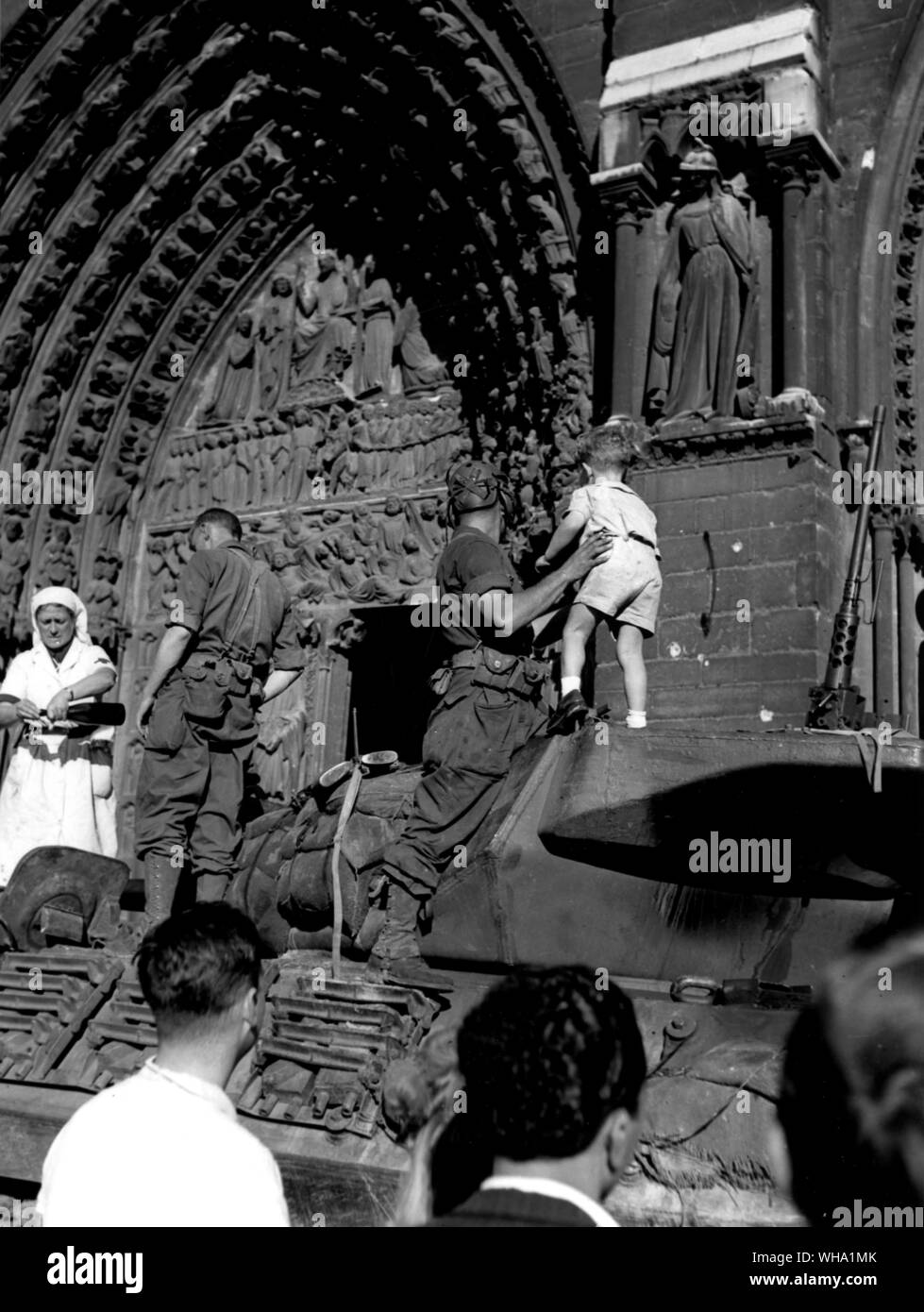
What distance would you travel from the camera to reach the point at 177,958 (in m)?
2.72

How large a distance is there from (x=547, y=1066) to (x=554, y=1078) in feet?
0.06

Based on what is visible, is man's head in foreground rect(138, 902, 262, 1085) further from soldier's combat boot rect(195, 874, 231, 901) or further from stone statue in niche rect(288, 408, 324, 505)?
stone statue in niche rect(288, 408, 324, 505)

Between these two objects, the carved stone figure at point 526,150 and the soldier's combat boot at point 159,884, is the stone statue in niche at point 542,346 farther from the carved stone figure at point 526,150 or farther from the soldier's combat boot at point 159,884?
the soldier's combat boot at point 159,884

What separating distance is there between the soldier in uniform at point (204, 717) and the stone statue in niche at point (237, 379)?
24.7 ft

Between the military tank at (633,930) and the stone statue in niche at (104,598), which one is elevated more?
the stone statue in niche at (104,598)

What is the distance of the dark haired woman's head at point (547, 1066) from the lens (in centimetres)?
197

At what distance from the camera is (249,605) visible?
660cm

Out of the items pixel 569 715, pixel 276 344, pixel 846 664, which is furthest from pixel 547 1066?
pixel 276 344

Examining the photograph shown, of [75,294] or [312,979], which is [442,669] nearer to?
[312,979]

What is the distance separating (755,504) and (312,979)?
4893mm

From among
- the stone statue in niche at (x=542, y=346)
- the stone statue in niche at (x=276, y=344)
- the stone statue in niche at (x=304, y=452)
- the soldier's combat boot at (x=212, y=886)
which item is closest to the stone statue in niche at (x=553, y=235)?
the stone statue in niche at (x=542, y=346)

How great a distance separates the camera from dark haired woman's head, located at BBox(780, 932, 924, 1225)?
2.75m

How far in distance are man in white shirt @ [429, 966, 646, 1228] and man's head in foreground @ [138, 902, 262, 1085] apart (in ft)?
2.61

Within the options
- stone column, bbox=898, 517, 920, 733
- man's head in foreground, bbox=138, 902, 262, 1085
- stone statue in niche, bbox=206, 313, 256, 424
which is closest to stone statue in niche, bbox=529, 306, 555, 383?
stone column, bbox=898, 517, 920, 733
